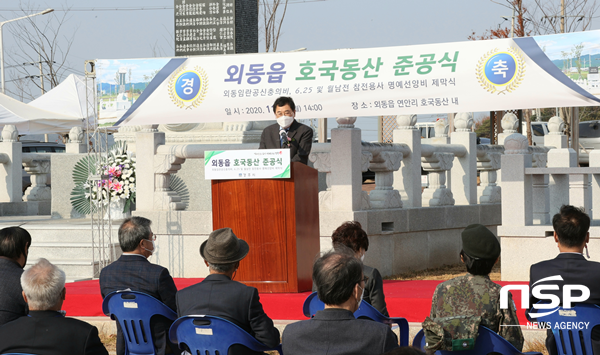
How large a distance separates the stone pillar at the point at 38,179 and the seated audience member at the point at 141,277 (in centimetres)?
984

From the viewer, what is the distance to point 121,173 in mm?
10531

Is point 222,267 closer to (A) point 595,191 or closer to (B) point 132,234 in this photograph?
(B) point 132,234

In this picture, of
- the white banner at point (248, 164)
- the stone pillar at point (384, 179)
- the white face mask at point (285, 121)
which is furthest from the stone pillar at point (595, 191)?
the white banner at point (248, 164)

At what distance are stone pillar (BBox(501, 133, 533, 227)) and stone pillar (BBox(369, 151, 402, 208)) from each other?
143cm

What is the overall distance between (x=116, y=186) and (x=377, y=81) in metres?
4.38

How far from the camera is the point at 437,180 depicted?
991cm

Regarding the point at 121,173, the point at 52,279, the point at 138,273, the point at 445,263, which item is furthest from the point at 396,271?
the point at 52,279

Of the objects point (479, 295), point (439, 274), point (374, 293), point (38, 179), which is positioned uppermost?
point (38, 179)

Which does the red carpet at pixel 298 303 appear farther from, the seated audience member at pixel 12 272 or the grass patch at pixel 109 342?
the seated audience member at pixel 12 272

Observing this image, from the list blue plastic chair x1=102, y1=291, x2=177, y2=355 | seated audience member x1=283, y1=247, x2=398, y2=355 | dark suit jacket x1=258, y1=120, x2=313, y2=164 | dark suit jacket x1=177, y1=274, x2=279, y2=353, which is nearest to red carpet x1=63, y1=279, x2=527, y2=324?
dark suit jacket x1=258, y1=120, x2=313, y2=164

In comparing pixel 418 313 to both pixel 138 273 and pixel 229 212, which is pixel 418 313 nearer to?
pixel 229 212

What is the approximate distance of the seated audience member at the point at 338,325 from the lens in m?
2.85

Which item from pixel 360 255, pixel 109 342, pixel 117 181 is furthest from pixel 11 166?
pixel 360 255

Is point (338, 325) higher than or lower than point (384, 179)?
lower
